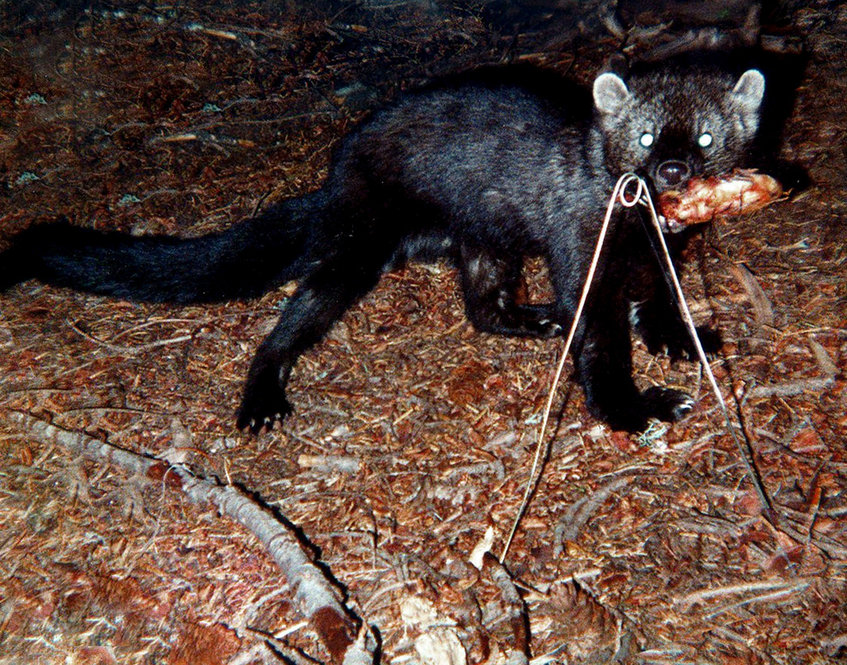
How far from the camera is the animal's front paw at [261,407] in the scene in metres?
4.87

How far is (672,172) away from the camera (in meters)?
4.48

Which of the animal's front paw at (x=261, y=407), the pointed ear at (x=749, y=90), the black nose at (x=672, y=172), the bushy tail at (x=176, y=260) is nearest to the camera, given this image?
the black nose at (x=672, y=172)

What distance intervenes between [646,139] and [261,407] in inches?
119

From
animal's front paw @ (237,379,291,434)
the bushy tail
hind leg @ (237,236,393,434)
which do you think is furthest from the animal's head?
animal's front paw @ (237,379,291,434)

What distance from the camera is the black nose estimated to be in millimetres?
4484

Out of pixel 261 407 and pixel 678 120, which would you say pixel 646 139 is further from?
pixel 261 407

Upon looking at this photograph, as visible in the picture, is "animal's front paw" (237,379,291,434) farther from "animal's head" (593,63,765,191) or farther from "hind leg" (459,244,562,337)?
"animal's head" (593,63,765,191)

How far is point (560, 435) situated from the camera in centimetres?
459

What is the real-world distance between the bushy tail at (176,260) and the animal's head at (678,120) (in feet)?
7.46

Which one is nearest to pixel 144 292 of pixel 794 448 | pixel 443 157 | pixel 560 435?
pixel 443 157

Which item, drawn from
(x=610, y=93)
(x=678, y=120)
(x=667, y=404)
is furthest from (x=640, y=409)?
(x=610, y=93)

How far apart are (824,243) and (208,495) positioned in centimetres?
461

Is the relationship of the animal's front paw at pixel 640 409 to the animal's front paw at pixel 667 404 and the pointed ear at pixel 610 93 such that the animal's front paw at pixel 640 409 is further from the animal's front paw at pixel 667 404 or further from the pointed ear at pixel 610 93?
the pointed ear at pixel 610 93

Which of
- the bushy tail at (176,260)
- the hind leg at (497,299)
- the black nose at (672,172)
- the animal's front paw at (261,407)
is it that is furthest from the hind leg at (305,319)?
the black nose at (672,172)
